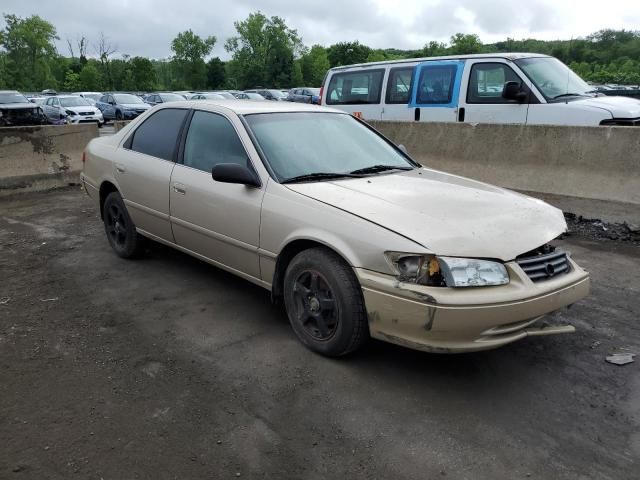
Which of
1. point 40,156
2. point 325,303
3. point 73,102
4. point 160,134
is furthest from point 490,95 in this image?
point 73,102

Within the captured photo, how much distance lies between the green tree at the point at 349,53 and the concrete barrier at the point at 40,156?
75.3 meters

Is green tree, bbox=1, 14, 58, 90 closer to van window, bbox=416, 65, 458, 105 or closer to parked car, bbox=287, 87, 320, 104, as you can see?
parked car, bbox=287, 87, 320, 104

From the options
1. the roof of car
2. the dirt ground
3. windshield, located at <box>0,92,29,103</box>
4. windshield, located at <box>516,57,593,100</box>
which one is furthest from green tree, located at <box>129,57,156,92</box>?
the dirt ground

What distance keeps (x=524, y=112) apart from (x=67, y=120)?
19.6 m

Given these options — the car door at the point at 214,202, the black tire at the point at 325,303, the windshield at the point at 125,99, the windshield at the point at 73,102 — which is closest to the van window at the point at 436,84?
the car door at the point at 214,202

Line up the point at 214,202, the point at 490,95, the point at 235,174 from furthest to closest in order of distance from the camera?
the point at 490,95
the point at 214,202
the point at 235,174

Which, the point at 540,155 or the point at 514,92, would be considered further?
the point at 514,92

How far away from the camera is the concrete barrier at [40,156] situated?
8.07 m

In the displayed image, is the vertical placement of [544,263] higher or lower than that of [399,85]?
lower

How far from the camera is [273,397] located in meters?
3.02

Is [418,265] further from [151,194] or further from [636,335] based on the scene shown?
[151,194]

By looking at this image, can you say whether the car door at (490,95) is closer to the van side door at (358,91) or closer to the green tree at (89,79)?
the van side door at (358,91)

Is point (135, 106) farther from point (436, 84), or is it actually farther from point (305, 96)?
point (436, 84)

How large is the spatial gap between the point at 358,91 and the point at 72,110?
1747 centimetres
